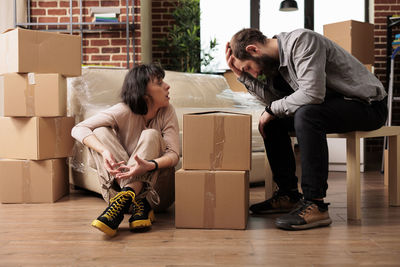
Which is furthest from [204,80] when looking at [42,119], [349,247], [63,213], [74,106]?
[349,247]

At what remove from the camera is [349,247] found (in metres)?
1.52

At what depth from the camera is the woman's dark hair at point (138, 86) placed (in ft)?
6.79

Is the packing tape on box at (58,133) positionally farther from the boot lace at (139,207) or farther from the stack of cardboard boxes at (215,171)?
the stack of cardboard boxes at (215,171)

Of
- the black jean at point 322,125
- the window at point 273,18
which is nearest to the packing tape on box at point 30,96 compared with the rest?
the black jean at point 322,125

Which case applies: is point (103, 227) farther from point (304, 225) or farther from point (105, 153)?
point (304, 225)

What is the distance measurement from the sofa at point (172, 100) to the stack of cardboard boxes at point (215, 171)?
0.51m

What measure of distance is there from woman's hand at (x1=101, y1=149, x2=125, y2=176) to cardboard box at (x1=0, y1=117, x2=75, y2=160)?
72cm

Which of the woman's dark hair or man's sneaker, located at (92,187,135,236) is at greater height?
the woman's dark hair

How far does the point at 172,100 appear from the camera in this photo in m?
3.36

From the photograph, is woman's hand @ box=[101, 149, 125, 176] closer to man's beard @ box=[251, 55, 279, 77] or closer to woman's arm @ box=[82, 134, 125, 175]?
woman's arm @ box=[82, 134, 125, 175]

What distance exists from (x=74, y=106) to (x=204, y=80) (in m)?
1.22

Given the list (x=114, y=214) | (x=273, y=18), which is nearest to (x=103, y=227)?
(x=114, y=214)

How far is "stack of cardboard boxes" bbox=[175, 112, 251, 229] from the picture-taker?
177 centimetres

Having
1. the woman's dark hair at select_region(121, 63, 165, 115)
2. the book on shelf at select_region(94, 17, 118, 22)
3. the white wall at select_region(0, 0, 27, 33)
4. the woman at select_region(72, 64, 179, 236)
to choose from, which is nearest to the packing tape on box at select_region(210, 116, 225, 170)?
the woman at select_region(72, 64, 179, 236)
